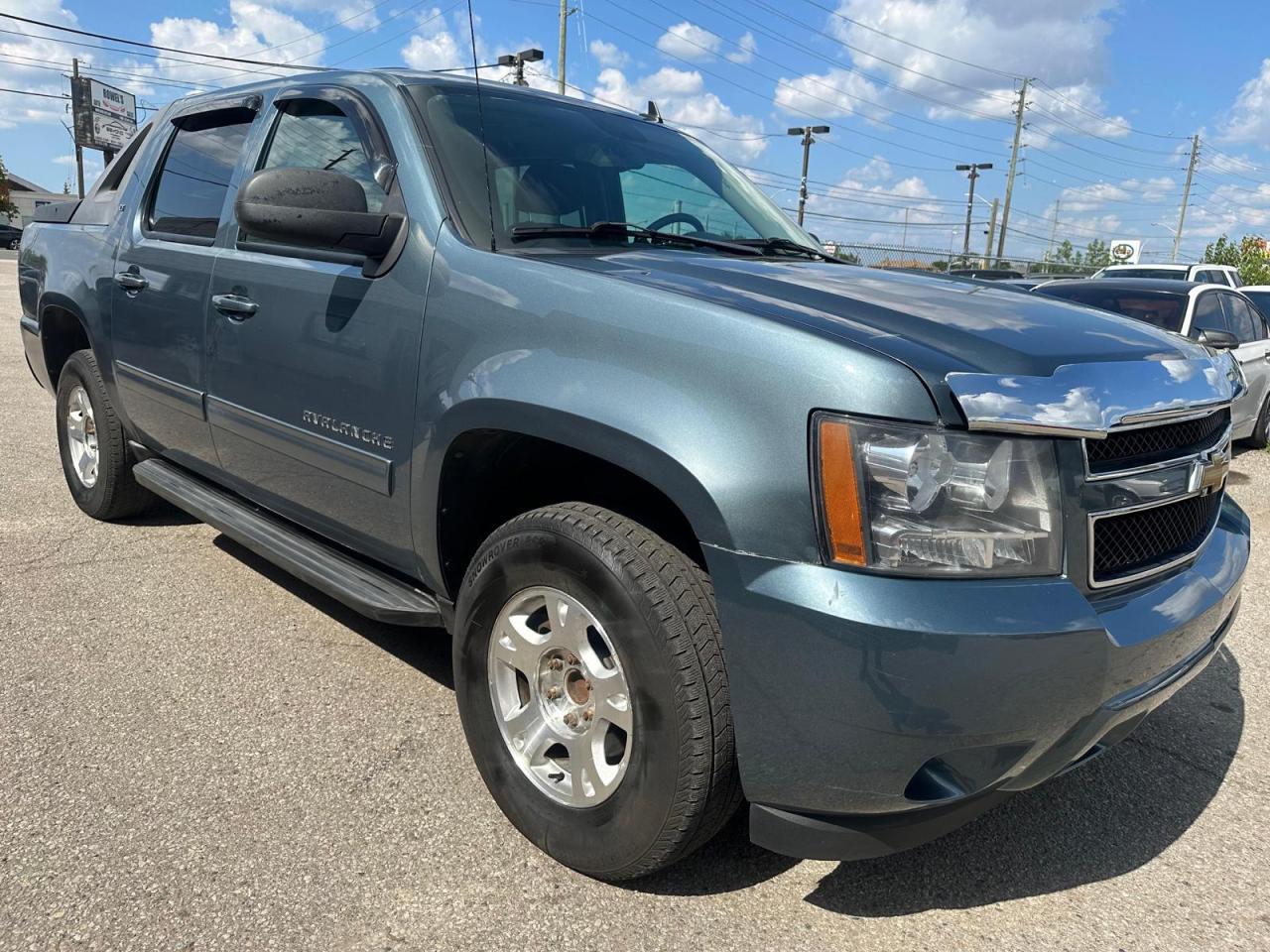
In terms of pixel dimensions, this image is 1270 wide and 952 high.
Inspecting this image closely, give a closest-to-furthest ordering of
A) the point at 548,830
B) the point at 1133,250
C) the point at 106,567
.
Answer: the point at 548,830 → the point at 106,567 → the point at 1133,250

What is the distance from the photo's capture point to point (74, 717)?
2.84 metres

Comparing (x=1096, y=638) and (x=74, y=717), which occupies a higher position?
(x=1096, y=638)

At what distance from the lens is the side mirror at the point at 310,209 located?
244 cm

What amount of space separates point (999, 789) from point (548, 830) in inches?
40.1

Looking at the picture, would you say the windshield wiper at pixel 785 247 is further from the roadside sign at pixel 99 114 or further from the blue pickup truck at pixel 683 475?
→ the roadside sign at pixel 99 114

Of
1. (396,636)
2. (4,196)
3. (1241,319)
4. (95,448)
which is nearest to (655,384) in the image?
(396,636)

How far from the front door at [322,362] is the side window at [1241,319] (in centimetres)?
806

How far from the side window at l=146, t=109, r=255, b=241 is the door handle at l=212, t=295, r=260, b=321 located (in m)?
0.34

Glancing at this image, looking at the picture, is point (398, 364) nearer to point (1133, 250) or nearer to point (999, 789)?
point (999, 789)

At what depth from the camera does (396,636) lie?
11.7 ft

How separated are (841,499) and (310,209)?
1581 mm

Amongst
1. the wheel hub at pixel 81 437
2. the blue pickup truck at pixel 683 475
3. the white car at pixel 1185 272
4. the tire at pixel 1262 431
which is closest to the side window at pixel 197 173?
the blue pickup truck at pixel 683 475

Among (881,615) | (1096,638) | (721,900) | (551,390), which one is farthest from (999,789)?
(551,390)

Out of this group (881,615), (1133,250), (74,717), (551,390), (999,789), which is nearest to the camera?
(881,615)
